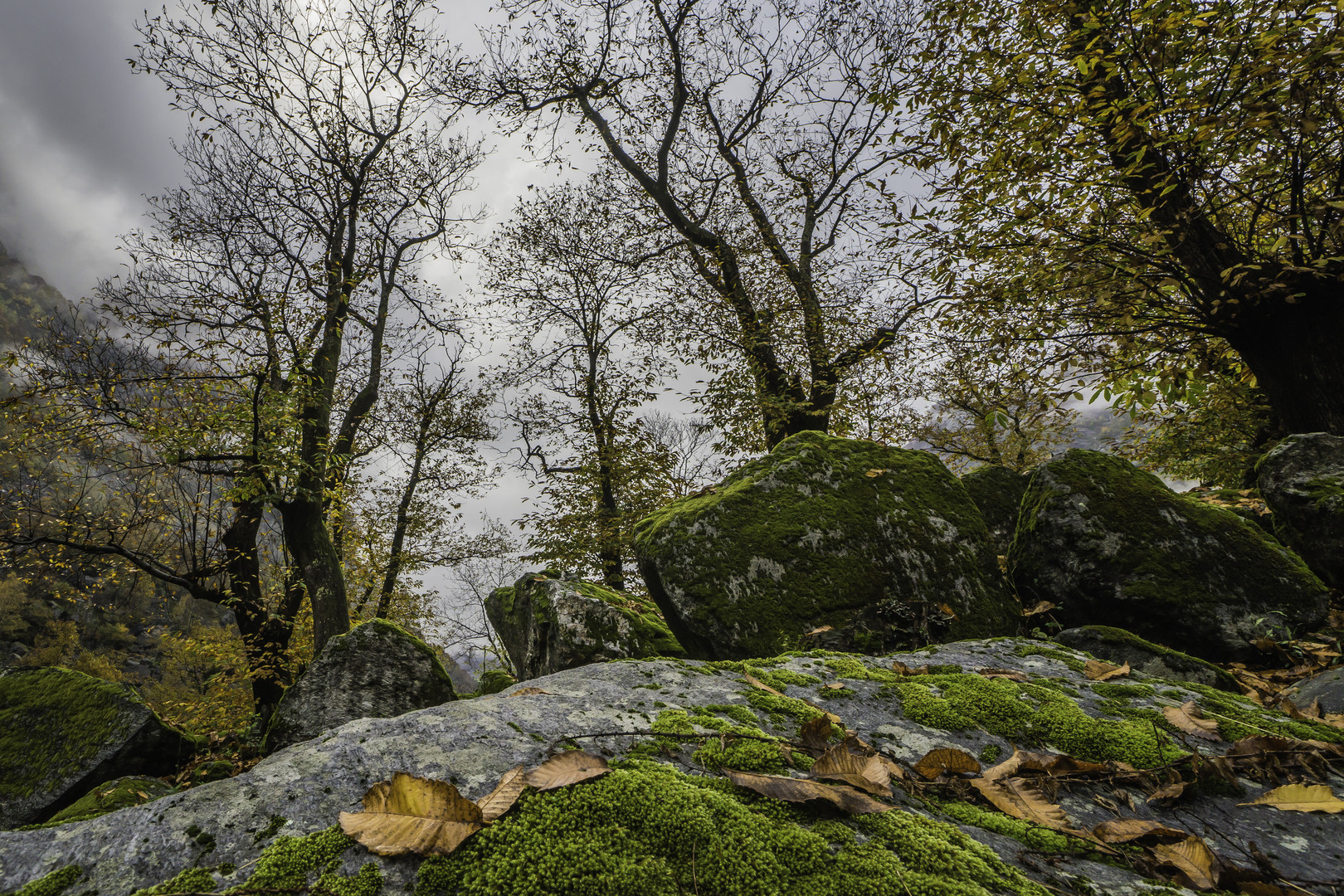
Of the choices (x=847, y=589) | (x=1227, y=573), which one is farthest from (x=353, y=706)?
(x=1227, y=573)

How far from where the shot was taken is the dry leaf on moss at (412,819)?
3.50ft

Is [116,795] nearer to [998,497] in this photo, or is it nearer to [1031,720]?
[1031,720]

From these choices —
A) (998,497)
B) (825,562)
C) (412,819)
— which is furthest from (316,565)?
(998,497)

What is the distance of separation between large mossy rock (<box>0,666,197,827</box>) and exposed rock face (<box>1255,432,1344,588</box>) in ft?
40.3

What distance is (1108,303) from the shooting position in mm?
5992

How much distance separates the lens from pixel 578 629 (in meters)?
5.61

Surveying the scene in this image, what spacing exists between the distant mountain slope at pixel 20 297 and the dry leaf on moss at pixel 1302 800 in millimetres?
118510

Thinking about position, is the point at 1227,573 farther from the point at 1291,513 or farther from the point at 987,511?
the point at 987,511

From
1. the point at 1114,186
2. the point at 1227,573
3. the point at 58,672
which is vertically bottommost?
the point at 1227,573

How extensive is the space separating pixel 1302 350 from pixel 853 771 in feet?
26.4

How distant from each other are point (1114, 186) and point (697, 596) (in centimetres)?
695

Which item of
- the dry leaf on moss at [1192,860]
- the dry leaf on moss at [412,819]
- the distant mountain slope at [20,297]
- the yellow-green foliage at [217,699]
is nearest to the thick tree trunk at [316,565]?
Answer: the yellow-green foliage at [217,699]

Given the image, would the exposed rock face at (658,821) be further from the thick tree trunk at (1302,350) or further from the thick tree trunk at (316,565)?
the thick tree trunk at (316,565)

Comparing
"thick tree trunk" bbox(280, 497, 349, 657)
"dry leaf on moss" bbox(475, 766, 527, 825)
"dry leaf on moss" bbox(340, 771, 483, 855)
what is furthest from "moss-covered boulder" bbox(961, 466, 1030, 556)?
"thick tree trunk" bbox(280, 497, 349, 657)
